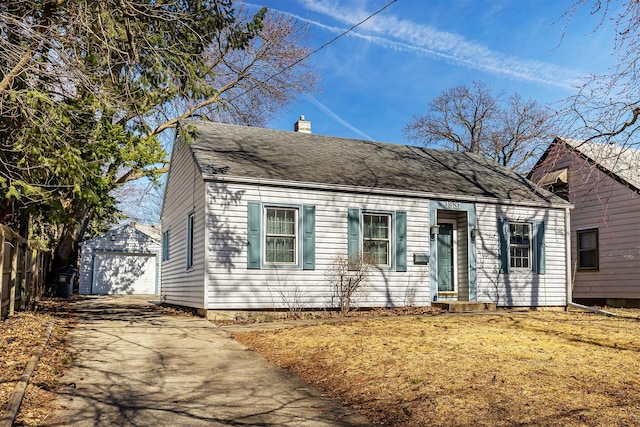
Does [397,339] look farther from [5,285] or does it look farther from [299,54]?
[299,54]

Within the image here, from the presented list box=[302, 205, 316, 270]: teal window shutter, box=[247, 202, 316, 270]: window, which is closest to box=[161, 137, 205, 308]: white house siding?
box=[247, 202, 316, 270]: window

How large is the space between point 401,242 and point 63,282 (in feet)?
51.8

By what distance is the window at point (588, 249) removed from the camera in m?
20.3

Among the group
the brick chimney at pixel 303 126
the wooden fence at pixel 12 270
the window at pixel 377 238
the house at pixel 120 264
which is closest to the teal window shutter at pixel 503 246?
the window at pixel 377 238

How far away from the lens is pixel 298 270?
537 inches

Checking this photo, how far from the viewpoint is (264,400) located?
5.97 meters

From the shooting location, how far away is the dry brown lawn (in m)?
5.18

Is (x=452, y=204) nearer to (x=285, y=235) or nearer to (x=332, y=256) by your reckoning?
(x=332, y=256)

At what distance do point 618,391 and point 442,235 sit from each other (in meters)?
10.6

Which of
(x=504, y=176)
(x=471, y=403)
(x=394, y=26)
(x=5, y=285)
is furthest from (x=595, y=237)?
(x=5, y=285)

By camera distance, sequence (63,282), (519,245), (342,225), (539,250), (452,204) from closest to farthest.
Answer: (342,225) < (452,204) < (519,245) < (539,250) < (63,282)

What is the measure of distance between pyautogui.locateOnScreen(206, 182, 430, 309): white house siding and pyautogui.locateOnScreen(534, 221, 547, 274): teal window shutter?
3757mm

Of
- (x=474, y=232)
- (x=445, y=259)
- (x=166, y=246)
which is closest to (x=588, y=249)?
(x=474, y=232)

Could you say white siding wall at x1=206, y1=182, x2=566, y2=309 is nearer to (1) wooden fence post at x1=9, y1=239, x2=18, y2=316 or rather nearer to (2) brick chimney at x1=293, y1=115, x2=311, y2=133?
(1) wooden fence post at x1=9, y1=239, x2=18, y2=316
